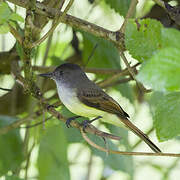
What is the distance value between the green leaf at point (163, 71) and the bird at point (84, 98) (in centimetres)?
125

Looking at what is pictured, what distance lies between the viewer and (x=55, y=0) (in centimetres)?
204

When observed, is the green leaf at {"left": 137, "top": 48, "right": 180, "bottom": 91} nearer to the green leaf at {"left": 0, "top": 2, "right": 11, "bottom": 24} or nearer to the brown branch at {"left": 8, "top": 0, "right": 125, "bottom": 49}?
the green leaf at {"left": 0, "top": 2, "right": 11, "bottom": 24}

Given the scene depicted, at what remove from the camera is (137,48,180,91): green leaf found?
79 centimetres

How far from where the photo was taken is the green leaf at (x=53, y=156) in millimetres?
2113

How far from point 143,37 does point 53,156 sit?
1207 millimetres

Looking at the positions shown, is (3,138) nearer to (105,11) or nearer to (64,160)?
(64,160)

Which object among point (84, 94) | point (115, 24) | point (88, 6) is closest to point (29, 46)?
point (84, 94)

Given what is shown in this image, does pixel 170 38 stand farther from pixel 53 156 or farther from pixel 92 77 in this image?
pixel 92 77

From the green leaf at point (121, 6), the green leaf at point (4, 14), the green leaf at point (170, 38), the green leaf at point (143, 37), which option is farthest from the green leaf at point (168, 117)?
the green leaf at point (121, 6)

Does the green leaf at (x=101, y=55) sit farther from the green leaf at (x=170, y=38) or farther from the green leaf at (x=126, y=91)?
the green leaf at (x=170, y=38)

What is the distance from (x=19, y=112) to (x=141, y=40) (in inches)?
84.8

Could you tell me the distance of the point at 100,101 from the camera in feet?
7.55

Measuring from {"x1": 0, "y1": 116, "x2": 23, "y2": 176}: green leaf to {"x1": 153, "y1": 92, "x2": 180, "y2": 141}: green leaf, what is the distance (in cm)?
123

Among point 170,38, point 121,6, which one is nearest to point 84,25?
point 121,6
